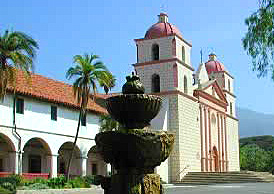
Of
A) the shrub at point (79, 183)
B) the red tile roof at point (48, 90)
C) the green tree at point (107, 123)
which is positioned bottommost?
the shrub at point (79, 183)

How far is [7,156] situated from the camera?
27688 millimetres

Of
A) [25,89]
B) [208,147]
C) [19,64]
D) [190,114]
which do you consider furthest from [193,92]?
[19,64]

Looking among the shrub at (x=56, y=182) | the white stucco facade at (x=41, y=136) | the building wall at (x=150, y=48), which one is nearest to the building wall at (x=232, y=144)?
the building wall at (x=150, y=48)

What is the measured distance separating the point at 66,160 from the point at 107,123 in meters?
4.61

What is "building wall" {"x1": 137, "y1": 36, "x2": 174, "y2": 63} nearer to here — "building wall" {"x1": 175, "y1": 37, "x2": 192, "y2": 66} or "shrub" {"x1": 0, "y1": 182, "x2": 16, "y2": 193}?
"building wall" {"x1": 175, "y1": 37, "x2": 192, "y2": 66}

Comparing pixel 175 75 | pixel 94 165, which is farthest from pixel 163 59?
pixel 94 165

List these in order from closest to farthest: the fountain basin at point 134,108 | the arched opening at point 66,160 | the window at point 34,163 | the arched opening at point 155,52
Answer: the fountain basin at point 134,108, the window at point 34,163, the arched opening at point 66,160, the arched opening at point 155,52

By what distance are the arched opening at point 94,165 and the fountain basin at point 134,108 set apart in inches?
1061

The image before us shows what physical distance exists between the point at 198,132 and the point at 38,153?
16631mm

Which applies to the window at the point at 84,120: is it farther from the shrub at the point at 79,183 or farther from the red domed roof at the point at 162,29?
the red domed roof at the point at 162,29

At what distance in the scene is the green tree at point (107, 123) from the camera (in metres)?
31.3

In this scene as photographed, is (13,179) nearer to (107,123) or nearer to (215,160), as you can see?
(107,123)

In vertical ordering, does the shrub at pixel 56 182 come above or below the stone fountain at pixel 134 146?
below

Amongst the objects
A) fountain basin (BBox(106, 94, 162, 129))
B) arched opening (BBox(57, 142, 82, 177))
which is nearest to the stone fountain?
fountain basin (BBox(106, 94, 162, 129))
